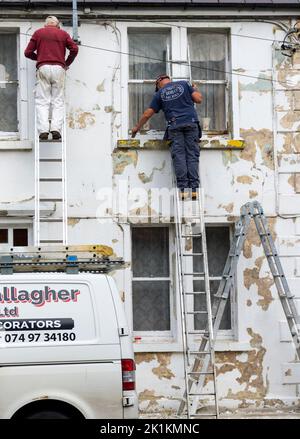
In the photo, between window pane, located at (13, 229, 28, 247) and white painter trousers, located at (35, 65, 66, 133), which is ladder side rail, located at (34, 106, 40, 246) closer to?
white painter trousers, located at (35, 65, 66, 133)

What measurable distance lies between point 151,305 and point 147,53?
3.62 meters

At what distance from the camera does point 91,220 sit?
12797 mm

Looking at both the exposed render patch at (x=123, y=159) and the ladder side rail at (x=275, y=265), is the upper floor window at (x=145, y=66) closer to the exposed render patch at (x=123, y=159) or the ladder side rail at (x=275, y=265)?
the exposed render patch at (x=123, y=159)

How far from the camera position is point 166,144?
12.9 metres

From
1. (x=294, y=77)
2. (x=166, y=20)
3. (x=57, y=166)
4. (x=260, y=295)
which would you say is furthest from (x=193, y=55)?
(x=260, y=295)

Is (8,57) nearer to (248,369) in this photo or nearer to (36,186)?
(36,186)

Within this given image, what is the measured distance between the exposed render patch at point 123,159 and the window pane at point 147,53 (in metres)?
1.17

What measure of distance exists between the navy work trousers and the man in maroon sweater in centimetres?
157

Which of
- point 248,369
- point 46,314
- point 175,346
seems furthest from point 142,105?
point 46,314

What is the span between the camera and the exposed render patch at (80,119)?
12.9 m

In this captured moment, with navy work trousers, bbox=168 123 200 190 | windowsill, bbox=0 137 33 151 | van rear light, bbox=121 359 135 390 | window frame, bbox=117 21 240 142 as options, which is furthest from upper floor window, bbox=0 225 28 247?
van rear light, bbox=121 359 135 390

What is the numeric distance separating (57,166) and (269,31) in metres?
3.61

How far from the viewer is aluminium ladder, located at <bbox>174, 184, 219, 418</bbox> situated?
11.9m

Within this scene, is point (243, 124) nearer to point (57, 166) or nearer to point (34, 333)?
point (57, 166)
